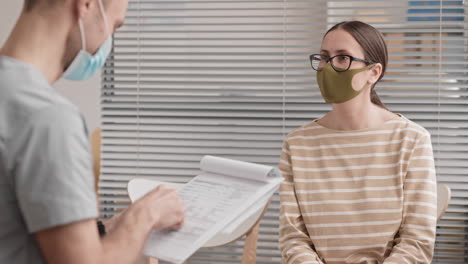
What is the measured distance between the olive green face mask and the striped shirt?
13 centimetres

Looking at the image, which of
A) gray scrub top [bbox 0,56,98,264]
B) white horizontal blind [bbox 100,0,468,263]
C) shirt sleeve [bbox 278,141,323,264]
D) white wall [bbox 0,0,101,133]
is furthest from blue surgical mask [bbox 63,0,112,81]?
white wall [bbox 0,0,101,133]

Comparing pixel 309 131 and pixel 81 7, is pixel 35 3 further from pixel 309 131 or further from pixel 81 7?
pixel 309 131

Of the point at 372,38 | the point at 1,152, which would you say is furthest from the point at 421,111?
the point at 1,152

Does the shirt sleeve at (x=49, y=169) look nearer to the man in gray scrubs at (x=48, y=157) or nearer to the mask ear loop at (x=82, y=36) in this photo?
the man in gray scrubs at (x=48, y=157)

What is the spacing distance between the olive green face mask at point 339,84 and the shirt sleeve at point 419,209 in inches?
12.1

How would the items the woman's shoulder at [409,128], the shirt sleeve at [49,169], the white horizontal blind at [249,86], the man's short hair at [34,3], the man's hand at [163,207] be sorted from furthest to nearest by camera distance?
the white horizontal blind at [249,86] < the woman's shoulder at [409,128] < the man's hand at [163,207] < the man's short hair at [34,3] < the shirt sleeve at [49,169]

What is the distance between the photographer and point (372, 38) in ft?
7.51

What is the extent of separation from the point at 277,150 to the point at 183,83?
62cm

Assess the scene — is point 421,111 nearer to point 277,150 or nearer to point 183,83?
point 277,150

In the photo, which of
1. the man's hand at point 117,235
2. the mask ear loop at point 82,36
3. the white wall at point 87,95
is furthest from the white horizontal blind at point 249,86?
the mask ear loop at point 82,36

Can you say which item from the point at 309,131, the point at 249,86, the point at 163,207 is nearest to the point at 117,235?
the point at 163,207

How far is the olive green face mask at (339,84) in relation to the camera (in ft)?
7.38

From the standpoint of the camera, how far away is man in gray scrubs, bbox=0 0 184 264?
96 centimetres

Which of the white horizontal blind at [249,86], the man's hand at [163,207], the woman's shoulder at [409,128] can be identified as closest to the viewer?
the man's hand at [163,207]
